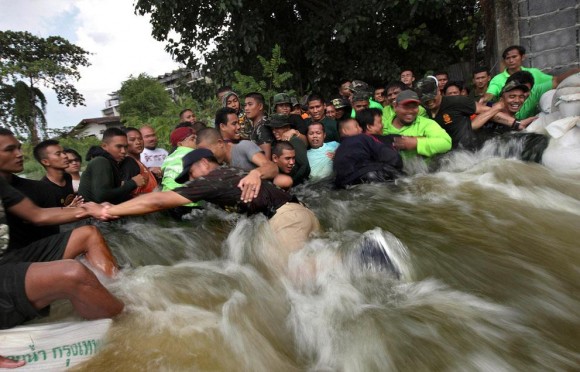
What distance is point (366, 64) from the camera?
36.3 feet

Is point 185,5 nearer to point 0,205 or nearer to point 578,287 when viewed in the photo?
point 0,205

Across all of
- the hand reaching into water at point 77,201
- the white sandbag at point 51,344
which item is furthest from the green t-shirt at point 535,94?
the white sandbag at point 51,344

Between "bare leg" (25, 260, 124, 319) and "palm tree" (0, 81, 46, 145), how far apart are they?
943 inches

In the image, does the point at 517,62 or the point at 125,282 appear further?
the point at 517,62

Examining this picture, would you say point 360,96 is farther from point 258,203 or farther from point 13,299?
point 13,299

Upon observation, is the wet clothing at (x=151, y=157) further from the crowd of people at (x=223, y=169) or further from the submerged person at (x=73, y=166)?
the submerged person at (x=73, y=166)

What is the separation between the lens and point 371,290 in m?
2.82

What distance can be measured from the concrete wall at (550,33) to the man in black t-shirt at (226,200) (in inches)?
213

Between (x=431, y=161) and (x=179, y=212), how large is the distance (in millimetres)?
3112

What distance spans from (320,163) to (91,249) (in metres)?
2.90

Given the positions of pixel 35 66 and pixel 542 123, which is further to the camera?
pixel 35 66

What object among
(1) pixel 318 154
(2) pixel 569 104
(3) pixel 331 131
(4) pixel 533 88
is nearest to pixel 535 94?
(4) pixel 533 88

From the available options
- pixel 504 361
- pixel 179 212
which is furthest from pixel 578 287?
pixel 179 212

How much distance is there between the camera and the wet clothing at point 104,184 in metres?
3.96
